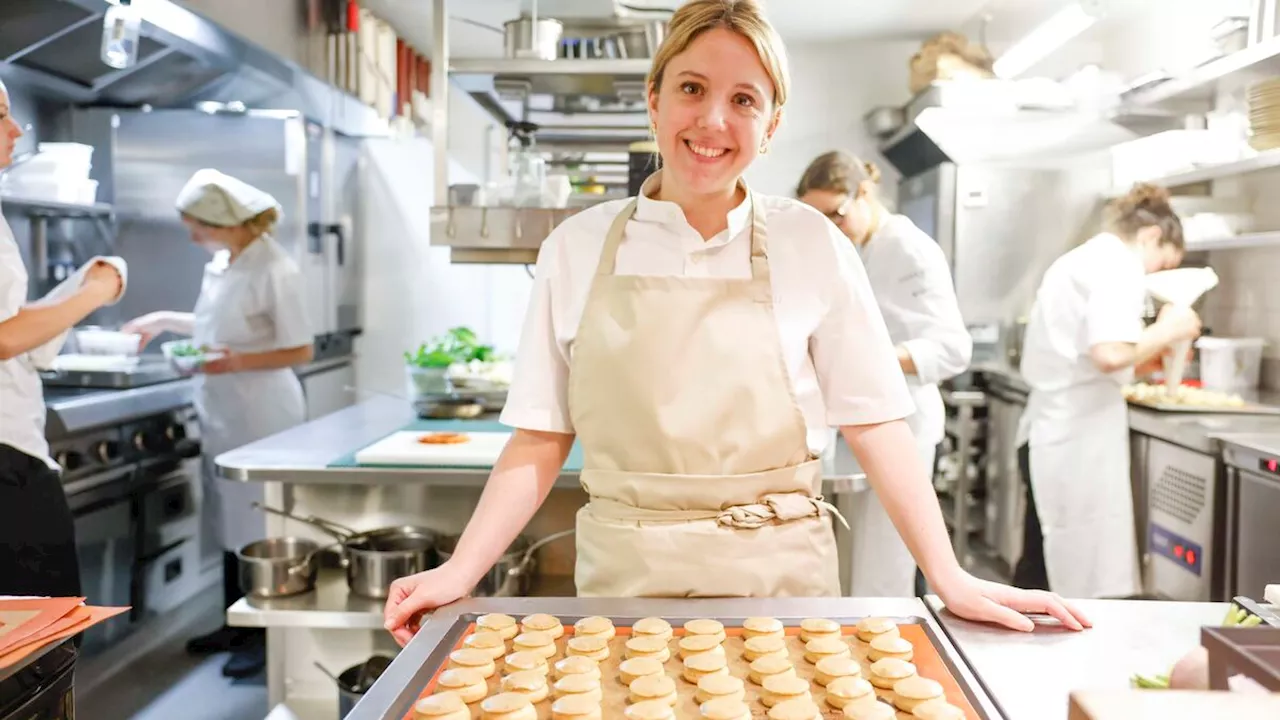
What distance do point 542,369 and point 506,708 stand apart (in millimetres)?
609

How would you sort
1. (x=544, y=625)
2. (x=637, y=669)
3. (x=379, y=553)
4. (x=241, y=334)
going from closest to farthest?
(x=637, y=669), (x=544, y=625), (x=379, y=553), (x=241, y=334)

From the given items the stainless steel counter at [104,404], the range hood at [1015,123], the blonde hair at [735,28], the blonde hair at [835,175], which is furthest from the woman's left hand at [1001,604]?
the range hood at [1015,123]

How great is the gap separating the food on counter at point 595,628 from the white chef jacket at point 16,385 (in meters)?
1.87

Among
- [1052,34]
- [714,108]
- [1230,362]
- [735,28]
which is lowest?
[1230,362]

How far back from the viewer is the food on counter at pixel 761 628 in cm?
107

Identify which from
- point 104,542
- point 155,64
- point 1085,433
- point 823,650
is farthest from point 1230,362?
point 155,64

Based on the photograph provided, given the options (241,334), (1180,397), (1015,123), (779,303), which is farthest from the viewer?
(1015,123)

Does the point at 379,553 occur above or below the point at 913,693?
below

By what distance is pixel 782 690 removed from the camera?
3.08ft

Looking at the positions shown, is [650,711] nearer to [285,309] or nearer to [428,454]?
[428,454]

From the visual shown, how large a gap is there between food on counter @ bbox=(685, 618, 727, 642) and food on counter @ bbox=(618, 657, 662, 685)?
0.24 ft

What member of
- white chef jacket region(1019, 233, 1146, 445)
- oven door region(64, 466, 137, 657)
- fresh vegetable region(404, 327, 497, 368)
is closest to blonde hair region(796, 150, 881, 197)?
white chef jacket region(1019, 233, 1146, 445)

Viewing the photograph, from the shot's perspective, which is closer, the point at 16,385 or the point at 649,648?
the point at 649,648

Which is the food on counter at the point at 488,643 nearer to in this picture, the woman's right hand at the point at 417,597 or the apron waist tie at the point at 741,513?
the woman's right hand at the point at 417,597
